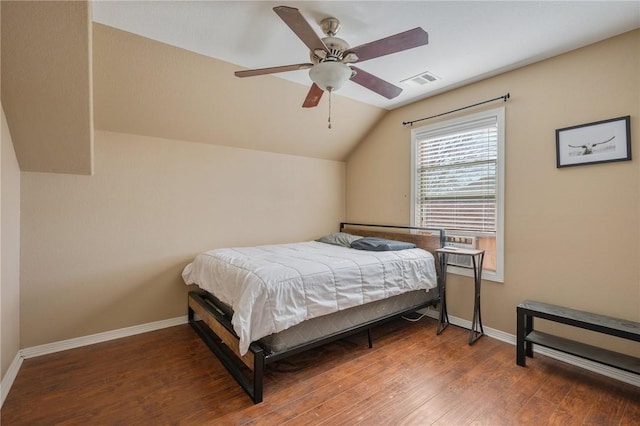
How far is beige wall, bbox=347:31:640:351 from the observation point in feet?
7.57

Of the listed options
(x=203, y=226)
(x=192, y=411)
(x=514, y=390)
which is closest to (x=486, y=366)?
(x=514, y=390)

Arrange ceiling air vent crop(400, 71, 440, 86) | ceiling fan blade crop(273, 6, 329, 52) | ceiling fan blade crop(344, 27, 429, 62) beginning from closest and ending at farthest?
ceiling fan blade crop(273, 6, 329, 52)
ceiling fan blade crop(344, 27, 429, 62)
ceiling air vent crop(400, 71, 440, 86)

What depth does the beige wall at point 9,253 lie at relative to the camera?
213 centimetres

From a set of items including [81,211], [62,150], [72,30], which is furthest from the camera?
[81,211]

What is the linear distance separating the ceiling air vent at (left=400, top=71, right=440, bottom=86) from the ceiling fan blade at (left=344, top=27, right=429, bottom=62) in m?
1.29

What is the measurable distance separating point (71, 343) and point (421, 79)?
13.8 ft

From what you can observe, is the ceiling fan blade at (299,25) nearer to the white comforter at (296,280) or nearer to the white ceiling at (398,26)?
the white ceiling at (398,26)

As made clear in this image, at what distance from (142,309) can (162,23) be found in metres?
2.63

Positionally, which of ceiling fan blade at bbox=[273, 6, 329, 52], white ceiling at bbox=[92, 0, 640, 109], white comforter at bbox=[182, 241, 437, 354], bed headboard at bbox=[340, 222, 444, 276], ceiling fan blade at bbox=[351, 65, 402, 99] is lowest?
white comforter at bbox=[182, 241, 437, 354]

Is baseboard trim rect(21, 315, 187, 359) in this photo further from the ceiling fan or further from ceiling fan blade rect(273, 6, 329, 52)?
ceiling fan blade rect(273, 6, 329, 52)

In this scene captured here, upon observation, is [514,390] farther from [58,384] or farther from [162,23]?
[162,23]

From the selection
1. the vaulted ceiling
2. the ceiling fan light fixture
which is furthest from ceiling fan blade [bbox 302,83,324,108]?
the vaulted ceiling

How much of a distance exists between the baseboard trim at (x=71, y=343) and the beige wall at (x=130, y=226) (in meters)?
0.05

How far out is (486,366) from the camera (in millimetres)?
2477
